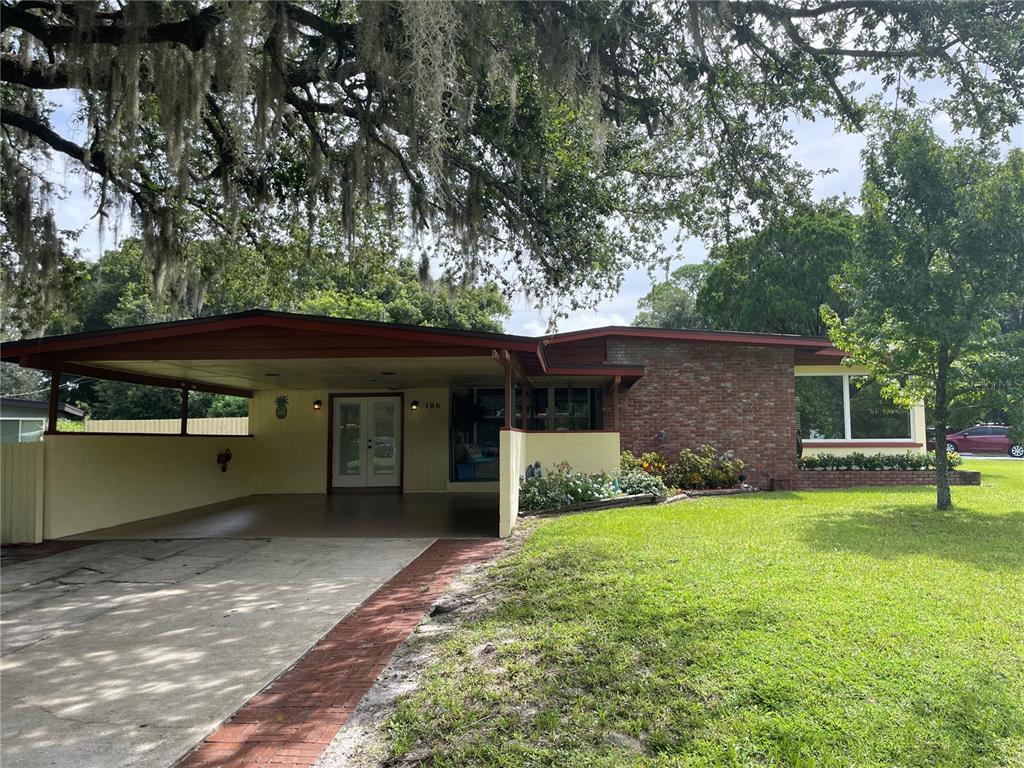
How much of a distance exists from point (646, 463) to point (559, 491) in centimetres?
294

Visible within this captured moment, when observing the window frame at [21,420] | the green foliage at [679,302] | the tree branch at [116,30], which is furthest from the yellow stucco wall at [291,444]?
the green foliage at [679,302]

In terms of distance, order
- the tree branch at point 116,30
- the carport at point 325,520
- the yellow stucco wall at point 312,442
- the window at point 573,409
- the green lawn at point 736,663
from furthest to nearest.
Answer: the yellow stucco wall at point 312,442 < the window at point 573,409 < the carport at point 325,520 < the tree branch at point 116,30 < the green lawn at point 736,663

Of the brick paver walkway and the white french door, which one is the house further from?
the brick paver walkway

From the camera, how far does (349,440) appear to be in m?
14.6

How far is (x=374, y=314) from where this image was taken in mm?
23109

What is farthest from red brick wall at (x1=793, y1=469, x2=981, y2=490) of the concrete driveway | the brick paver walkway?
→ the brick paver walkway

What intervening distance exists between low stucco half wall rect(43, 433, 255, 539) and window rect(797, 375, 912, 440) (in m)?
13.1

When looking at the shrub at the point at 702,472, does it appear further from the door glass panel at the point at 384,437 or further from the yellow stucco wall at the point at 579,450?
the door glass panel at the point at 384,437

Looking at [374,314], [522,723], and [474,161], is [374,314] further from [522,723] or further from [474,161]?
[522,723]

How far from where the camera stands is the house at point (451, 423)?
29.9 ft

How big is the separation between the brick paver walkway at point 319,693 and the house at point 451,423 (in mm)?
3277

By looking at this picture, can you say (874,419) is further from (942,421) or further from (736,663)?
(736,663)

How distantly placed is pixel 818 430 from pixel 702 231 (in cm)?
840

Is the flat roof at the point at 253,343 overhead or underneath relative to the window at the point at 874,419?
overhead
